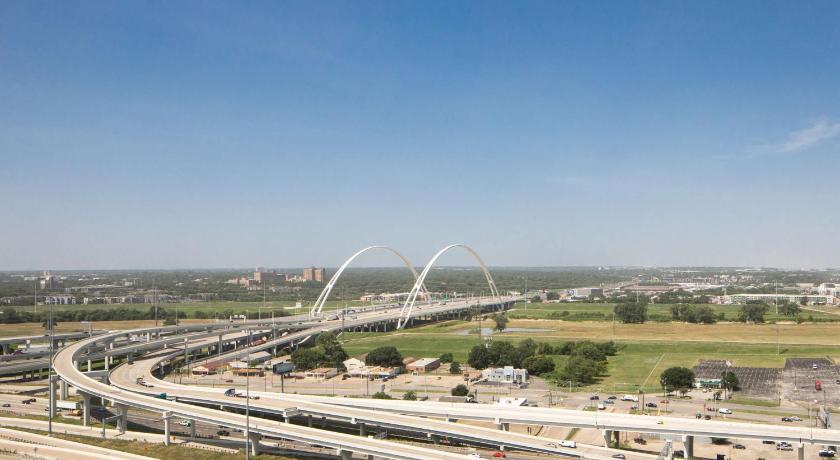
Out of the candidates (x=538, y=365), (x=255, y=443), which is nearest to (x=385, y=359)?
(x=538, y=365)

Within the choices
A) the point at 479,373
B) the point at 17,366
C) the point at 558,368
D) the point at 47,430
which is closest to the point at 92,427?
the point at 47,430

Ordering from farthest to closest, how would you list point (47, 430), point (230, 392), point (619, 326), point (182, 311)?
point (182, 311)
point (619, 326)
point (230, 392)
point (47, 430)

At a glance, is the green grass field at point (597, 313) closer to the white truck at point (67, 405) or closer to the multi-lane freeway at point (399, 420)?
the multi-lane freeway at point (399, 420)

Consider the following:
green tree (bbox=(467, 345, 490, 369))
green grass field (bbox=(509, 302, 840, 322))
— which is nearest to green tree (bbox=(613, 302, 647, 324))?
green grass field (bbox=(509, 302, 840, 322))

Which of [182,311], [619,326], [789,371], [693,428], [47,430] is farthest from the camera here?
[182,311]

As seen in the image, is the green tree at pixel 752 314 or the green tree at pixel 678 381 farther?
the green tree at pixel 752 314

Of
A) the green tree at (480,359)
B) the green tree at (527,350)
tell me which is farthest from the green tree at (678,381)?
the green tree at (480,359)

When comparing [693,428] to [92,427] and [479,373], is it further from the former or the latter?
[92,427]
